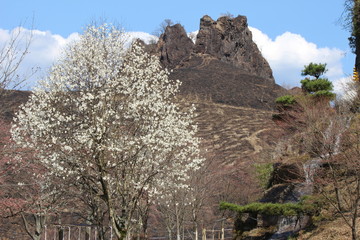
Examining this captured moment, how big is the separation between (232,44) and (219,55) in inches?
350

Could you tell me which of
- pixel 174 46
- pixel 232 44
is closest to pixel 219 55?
pixel 232 44

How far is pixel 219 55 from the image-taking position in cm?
16300

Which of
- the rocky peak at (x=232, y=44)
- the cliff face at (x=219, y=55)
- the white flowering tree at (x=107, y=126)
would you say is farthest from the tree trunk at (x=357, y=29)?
the rocky peak at (x=232, y=44)

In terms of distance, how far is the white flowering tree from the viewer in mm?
14695

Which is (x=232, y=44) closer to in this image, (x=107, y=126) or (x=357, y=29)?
(x=357, y=29)

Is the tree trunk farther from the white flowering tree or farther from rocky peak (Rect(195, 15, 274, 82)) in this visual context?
rocky peak (Rect(195, 15, 274, 82))

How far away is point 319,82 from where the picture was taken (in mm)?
36688

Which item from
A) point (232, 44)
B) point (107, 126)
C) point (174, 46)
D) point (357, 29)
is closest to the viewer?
point (107, 126)

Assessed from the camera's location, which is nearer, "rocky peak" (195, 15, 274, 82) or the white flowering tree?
the white flowering tree

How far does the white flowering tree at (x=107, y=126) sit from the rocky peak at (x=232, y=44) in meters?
147

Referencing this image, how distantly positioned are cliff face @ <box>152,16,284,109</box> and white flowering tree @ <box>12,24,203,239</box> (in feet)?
358

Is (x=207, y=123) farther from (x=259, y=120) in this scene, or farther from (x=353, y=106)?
(x=353, y=106)

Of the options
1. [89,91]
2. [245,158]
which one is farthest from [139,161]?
[245,158]

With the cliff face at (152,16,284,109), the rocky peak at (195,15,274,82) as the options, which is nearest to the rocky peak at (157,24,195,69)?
the cliff face at (152,16,284,109)
